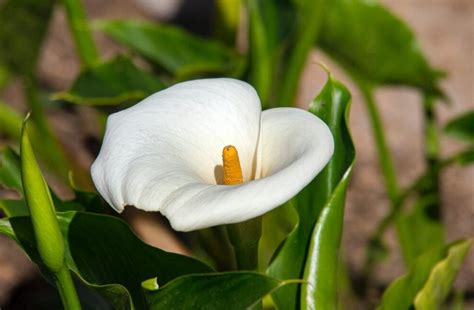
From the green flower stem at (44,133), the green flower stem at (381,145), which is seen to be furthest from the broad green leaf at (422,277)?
the green flower stem at (44,133)

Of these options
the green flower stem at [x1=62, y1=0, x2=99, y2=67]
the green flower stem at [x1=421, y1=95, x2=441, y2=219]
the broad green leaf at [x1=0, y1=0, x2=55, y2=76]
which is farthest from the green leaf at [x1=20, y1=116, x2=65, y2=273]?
the green flower stem at [x1=421, y1=95, x2=441, y2=219]

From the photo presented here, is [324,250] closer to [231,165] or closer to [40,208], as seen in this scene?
[231,165]

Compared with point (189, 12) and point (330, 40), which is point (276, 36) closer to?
point (330, 40)

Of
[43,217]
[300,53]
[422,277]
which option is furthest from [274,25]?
[43,217]

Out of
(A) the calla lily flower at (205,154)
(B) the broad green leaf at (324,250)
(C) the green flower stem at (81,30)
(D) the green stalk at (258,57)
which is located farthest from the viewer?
(C) the green flower stem at (81,30)

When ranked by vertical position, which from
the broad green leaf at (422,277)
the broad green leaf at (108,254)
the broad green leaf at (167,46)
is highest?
the broad green leaf at (167,46)

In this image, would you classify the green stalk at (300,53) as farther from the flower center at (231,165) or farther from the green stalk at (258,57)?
the flower center at (231,165)
